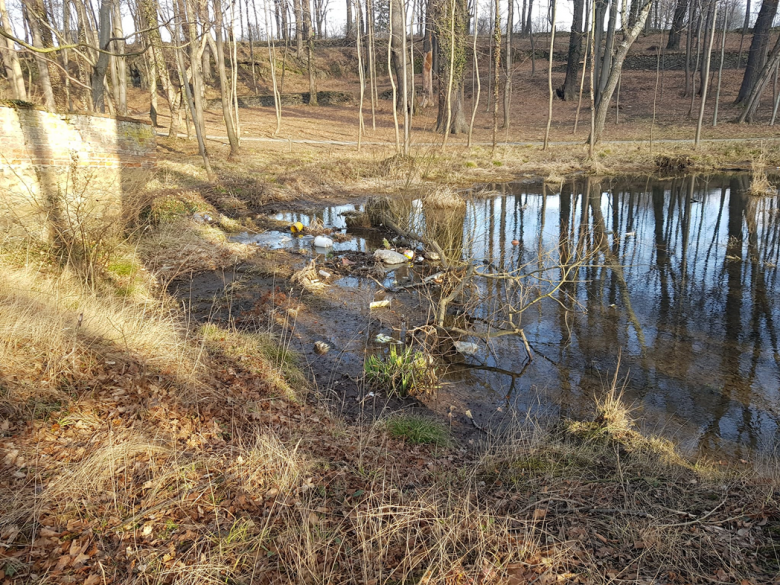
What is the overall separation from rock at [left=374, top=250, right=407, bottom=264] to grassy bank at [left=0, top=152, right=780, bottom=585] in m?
5.48

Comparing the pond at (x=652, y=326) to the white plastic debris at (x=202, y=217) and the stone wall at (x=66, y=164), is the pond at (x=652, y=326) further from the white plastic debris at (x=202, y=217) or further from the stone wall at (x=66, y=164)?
the stone wall at (x=66, y=164)

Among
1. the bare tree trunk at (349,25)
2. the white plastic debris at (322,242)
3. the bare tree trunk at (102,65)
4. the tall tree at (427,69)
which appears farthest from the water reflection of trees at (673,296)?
the bare tree trunk at (349,25)

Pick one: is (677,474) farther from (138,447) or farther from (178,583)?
(138,447)

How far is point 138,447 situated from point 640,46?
167 feet

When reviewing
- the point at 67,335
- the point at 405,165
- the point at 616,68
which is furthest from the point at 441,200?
the point at 616,68

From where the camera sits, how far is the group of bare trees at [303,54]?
1522 centimetres

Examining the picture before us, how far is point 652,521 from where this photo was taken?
2.94 metres

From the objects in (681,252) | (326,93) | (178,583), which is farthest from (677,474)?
(326,93)

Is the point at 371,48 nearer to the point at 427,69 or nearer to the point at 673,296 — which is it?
the point at 427,69

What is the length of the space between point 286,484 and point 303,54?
49.5m

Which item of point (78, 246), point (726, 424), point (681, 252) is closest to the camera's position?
point (726, 424)

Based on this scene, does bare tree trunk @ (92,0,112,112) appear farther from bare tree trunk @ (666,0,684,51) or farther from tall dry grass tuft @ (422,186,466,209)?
bare tree trunk @ (666,0,684,51)

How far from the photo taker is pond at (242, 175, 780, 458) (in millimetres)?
5562

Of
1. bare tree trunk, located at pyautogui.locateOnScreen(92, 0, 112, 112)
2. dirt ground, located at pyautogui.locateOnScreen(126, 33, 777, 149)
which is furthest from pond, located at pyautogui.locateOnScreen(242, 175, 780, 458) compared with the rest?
dirt ground, located at pyautogui.locateOnScreen(126, 33, 777, 149)
